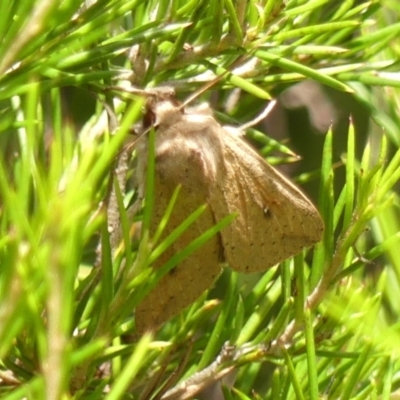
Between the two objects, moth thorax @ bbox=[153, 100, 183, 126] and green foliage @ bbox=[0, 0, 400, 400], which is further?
moth thorax @ bbox=[153, 100, 183, 126]

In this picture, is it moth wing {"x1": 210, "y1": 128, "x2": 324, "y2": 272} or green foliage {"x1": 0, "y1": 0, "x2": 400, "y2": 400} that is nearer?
green foliage {"x1": 0, "y1": 0, "x2": 400, "y2": 400}

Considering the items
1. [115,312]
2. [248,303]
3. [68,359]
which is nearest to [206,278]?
[248,303]

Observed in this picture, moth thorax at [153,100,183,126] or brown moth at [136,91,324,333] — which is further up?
moth thorax at [153,100,183,126]

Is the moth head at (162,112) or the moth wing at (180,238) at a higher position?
the moth head at (162,112)

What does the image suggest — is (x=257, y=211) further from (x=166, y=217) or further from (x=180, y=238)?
(x=166, y=217)

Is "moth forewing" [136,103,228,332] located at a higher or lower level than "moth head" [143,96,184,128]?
lower

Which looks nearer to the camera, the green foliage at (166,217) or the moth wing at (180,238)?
the green foliage at (166,217)
